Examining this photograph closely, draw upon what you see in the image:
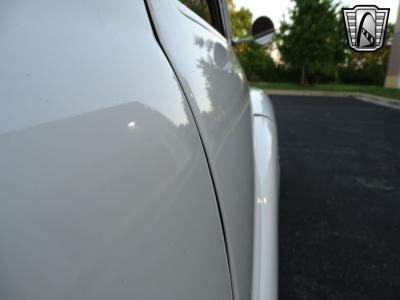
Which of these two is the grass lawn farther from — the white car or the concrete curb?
the white car

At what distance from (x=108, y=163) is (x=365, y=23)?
5.76 m

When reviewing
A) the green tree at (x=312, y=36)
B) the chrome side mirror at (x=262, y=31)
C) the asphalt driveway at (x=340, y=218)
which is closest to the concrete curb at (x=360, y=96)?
the green tree at (x=312, y=36)

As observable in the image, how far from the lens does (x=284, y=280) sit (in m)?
1.85

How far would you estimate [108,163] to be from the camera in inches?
15.8

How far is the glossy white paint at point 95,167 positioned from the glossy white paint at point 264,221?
1.03 ft

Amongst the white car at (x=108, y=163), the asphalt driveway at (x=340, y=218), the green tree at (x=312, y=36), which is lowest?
the green tree at (x=312, y=36)

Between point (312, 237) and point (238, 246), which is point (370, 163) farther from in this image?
point (238, 246)

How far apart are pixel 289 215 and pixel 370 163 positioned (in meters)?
1.96

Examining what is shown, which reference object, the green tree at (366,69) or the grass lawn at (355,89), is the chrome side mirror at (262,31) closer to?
the grass lawn at (355,89)

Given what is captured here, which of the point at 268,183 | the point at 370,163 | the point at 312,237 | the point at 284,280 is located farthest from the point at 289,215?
the point at 370,163

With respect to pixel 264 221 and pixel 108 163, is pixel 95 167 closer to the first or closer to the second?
pixel 108 163

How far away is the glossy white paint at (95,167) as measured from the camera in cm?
32

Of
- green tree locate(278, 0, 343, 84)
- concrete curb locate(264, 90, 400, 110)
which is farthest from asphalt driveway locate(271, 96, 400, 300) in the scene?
green tree locate(278, 0, 343, 84)

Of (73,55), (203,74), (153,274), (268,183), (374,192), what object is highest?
(73,55)
